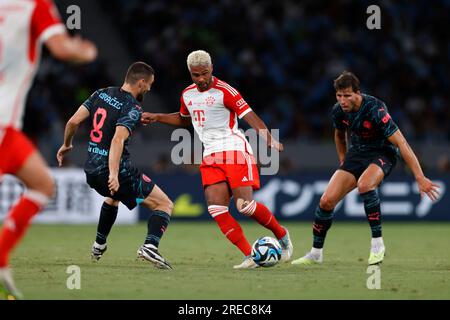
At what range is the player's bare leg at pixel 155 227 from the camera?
30.8 feet

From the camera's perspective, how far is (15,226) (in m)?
6.24

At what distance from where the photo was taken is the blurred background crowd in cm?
2044

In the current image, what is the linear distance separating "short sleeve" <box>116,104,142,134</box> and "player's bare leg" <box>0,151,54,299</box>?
9.97 feet

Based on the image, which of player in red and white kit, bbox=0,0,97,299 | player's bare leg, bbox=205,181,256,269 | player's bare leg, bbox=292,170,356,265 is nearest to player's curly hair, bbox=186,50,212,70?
player's bare leg, bbox=205,181,256,269

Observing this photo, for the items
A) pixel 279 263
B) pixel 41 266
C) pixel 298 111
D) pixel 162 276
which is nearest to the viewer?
pixel 162 276

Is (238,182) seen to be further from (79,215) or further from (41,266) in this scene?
(79,215)

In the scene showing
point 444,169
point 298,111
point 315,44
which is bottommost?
point 444,169

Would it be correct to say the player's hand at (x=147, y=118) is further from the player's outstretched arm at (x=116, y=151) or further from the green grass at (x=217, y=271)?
the green grass at (x=217, y=271)

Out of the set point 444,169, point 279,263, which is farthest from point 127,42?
point 279,263

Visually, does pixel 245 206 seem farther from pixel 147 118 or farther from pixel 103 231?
pixel 103 231

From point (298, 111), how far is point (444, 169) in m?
3.64

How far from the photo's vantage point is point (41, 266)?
31.4 ft

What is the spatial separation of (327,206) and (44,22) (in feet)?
16.3

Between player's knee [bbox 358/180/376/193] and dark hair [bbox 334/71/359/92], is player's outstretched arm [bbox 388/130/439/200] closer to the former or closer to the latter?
player's knee [bbox 358/180/376/193]
